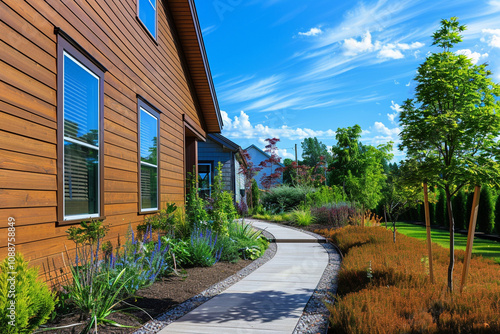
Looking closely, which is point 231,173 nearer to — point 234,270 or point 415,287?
point 234,270

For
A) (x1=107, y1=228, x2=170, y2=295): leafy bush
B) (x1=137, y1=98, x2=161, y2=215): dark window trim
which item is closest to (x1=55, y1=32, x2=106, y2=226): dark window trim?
(x1=107, y1=228, x2=170, y2=295): leafy bush

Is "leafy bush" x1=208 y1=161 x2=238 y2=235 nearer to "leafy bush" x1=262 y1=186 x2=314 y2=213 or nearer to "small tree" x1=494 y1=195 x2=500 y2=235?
"leafy bush" x1=262 y1=186 x2=314 y2=213

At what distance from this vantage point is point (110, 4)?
5.48 m

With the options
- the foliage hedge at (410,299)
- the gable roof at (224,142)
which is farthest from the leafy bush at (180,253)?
the gable roof at (224,142)

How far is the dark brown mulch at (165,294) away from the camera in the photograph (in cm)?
335

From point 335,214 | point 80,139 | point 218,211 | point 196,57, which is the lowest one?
point 335,214

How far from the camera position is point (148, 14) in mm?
7273

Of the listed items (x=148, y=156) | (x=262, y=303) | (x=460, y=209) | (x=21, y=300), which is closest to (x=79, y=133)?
(x=21, y=300)

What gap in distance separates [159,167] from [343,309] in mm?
5179

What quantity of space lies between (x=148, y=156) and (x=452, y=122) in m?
5.17

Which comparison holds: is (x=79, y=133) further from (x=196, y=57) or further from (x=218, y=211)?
(x=196, y=57)

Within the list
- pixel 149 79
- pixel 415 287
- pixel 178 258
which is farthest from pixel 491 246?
pixel 149 79

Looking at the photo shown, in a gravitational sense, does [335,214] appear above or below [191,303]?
above

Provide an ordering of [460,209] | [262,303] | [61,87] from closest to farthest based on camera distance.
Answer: [61,87], [262,303], [460,209]
